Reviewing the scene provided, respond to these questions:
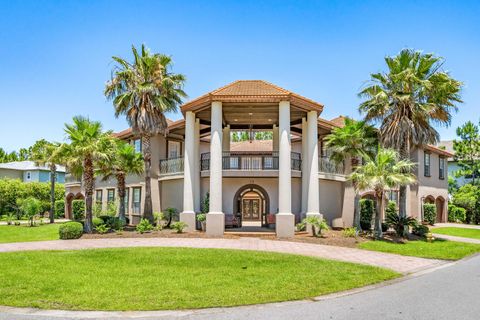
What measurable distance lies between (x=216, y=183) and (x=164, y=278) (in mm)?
11125

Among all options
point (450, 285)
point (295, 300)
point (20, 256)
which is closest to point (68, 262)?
Result: point (20, 256)

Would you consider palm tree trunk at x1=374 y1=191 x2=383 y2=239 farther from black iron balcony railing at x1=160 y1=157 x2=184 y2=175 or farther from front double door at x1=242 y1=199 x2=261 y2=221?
front double door at x1=242 y1=199 x2=261 y2=221

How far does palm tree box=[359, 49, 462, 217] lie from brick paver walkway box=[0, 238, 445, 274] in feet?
24.0

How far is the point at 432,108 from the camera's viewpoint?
66.0 feet

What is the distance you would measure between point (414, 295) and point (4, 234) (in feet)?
73.9

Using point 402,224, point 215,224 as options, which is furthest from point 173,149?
point 402,224

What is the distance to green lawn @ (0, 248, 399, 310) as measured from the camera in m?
7.77

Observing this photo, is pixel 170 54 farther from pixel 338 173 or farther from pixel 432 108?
pixel 432 108

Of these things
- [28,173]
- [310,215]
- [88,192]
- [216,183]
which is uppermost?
[28,173]

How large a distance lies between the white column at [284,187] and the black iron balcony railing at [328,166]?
5.26 m

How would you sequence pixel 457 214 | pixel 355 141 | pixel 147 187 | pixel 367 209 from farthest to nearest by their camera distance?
pixel 457 214
pixel 367 209
pixel 147 187
pixel 355 141

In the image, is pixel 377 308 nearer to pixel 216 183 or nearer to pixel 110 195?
pixel 216 183

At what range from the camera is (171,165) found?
26.8 m

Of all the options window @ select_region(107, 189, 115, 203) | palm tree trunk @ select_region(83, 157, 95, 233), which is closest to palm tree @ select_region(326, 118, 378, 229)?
palm tree trunk @ select_region(83, 157, 95, 233)
